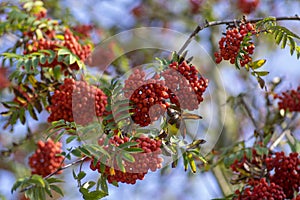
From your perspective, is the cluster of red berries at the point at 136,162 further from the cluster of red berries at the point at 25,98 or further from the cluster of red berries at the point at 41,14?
the cluster of red berries at the point at 41,14

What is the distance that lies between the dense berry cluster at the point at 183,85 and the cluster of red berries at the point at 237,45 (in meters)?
0.14

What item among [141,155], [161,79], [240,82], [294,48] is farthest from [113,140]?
[240,82]

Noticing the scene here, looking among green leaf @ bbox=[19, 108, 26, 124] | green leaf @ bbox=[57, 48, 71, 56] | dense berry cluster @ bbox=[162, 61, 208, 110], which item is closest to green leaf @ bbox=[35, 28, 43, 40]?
green leaf @ bbox=[57, 48, 71, 56]

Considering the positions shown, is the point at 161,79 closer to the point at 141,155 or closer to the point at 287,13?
the point at 141,155

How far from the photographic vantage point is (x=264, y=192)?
2.24 m

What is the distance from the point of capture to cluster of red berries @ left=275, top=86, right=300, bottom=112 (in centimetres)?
313

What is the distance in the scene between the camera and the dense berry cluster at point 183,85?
6.70 ft

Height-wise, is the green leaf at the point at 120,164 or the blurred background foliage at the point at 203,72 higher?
the blurred background foliage at the point at 203,72

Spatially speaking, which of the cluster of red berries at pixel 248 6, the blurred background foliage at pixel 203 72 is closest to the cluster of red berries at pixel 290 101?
the blurred background foliage at pixel 203 72

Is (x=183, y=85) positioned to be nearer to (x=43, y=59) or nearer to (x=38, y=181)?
(x=38, y=181)

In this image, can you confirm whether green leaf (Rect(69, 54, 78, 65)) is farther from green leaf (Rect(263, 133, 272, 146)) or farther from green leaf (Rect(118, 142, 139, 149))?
green leaf (Rect(263, 133, 272, 146))

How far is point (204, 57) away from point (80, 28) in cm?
117

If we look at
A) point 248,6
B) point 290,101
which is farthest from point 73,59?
point 248,6

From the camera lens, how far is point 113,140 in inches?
77.5
